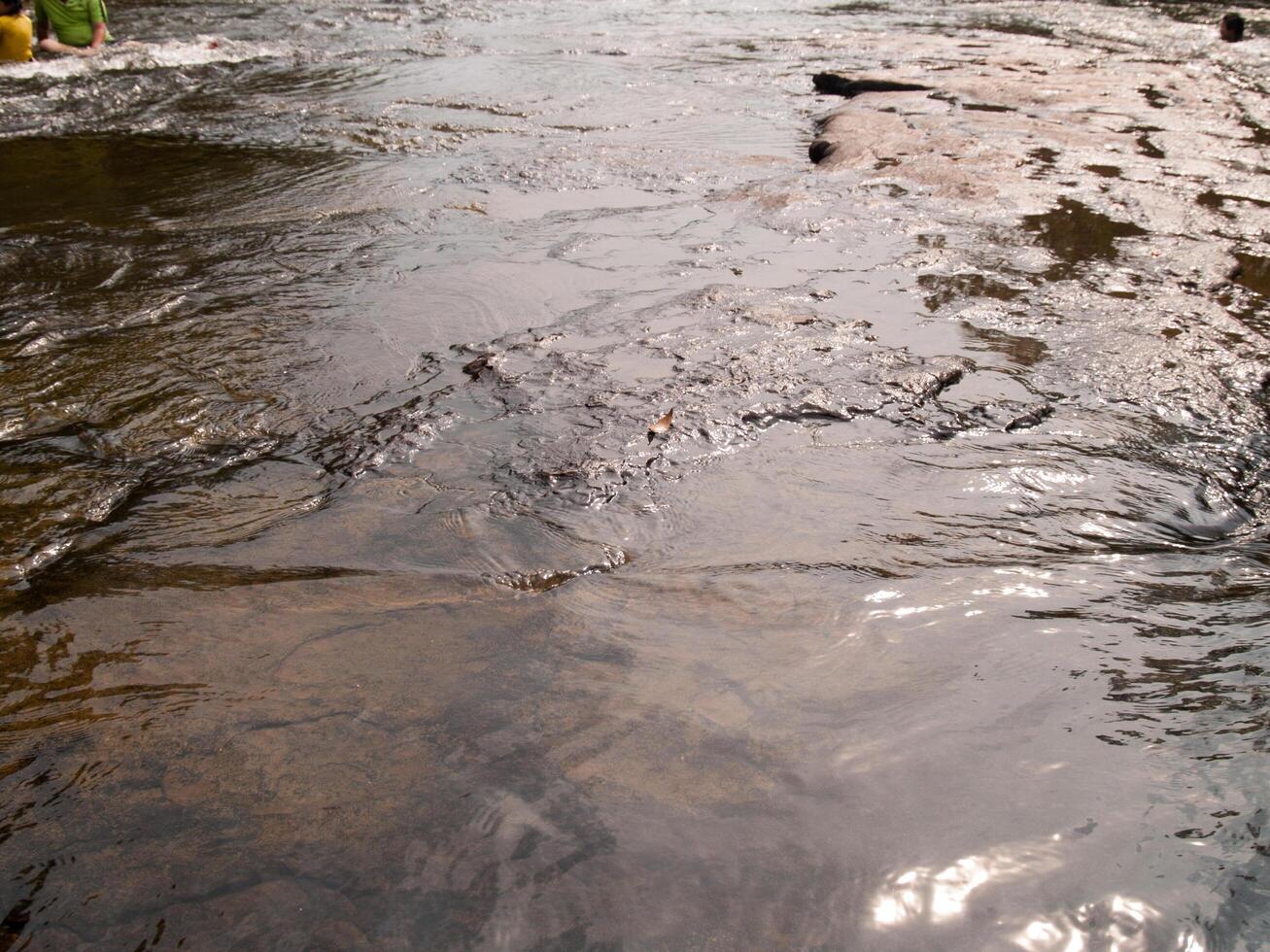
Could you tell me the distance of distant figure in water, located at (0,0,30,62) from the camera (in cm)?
920

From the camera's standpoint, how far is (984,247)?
5.04 m

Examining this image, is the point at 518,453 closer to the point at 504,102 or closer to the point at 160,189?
the point at 160,189

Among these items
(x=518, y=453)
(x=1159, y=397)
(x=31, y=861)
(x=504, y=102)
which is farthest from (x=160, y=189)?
(x=1159, y=397)

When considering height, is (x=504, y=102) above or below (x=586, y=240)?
above

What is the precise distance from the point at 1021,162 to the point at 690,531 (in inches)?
196

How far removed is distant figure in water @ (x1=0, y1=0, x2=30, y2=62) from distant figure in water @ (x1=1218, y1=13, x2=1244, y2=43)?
13.5 metres

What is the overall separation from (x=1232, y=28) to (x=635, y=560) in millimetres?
13176

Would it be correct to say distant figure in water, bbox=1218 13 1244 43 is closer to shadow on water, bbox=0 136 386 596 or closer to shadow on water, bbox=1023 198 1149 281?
shadow on water, bbox=1023 198 1149 281

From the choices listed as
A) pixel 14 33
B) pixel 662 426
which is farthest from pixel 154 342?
pixel 14 33

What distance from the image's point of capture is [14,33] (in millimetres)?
9211

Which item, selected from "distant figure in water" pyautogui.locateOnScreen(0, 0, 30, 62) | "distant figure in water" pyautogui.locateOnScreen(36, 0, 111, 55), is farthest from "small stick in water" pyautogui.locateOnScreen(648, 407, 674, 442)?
"distant figure in water" pyautogui.locateOnScreen(36, 0, 111, 55)

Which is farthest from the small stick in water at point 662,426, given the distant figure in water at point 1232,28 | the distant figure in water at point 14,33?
the distant figure in water at point 1232,28

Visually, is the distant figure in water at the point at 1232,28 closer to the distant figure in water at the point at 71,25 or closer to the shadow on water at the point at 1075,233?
the shadow on water at the point at 1075,233

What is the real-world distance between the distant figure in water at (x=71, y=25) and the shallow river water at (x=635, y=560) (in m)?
4.90
